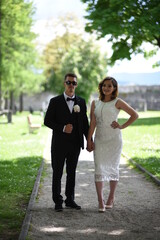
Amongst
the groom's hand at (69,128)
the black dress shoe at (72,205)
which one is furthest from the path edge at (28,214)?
the groom's hand at (69,128)

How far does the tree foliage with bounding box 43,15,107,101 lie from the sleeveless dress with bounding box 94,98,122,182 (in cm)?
5275

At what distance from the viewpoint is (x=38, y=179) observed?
1034 centimetres

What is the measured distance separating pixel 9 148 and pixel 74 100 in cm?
1051

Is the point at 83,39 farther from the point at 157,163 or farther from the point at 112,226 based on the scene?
the point at 112,226

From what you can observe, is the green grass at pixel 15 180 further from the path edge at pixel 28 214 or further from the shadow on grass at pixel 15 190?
the path edge at pixel 28 214

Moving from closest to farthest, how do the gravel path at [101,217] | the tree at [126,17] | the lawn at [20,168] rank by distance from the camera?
1. the gravel path at [101,217]
2. the lawn at [20,168]
3. the tree at [126,17]

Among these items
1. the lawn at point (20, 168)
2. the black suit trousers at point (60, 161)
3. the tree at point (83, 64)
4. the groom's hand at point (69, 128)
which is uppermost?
the tree at point (83, 64)

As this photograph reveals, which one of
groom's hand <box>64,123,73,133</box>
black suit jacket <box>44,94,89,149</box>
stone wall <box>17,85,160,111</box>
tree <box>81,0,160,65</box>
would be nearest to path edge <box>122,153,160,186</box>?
black suit jacket <box>44,94,89,149</box>

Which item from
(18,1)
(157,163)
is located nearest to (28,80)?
(18,1)

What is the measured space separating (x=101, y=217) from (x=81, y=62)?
55.4 meters

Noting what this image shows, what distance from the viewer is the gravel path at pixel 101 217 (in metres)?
5.90

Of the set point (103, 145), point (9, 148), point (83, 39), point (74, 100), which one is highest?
point (83, 39)

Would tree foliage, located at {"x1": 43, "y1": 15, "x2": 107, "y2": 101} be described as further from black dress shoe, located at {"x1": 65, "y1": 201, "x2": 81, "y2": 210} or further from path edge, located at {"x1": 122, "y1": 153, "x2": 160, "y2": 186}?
black dress shoe, located at {"x1": 65, "y1": 201, "x2": 81, "y2": 210}

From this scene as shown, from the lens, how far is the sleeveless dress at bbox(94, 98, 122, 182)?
7.18 m
